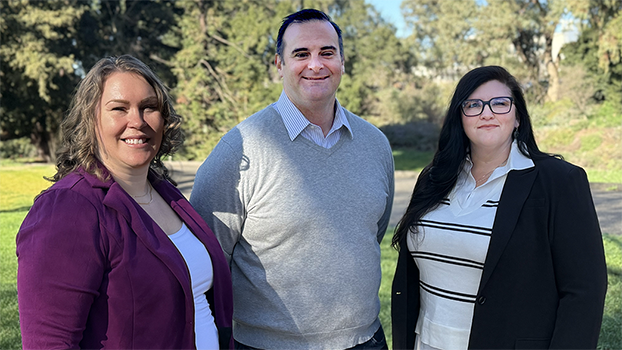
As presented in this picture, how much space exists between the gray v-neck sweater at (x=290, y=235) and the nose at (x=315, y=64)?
315 millimetres

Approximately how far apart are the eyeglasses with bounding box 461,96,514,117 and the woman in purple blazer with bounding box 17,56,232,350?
1.42 meters

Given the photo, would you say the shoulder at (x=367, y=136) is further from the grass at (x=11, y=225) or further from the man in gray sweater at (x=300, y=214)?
the grass at (x=11, y=225)

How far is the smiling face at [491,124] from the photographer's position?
2.57 meters

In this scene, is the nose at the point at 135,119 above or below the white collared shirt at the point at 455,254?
above

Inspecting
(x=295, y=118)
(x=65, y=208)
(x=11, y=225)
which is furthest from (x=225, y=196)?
(x=11, y=225)

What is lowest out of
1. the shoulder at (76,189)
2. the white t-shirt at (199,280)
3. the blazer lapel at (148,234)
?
the white t-shirt at (199,280)

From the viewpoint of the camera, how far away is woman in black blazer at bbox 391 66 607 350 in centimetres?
223

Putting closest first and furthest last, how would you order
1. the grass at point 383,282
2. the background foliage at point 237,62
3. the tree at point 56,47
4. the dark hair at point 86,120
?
the dark hair at point 86,120, the grass at point 383,282, the tree at point 56,47, the background foliage at point 237,62

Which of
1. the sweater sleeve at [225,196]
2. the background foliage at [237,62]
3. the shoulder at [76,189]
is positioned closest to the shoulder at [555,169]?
the sweater sleeve at [225,196]

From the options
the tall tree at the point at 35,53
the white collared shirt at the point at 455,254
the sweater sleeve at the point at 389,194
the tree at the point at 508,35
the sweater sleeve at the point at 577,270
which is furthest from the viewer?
the tree at the point at 508,35

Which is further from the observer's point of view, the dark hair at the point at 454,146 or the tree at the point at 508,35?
the tree at the point at 508,35

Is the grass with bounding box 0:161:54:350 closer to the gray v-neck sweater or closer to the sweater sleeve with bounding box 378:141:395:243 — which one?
the gray v-neck sweater

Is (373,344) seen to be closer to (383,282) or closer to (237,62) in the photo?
(383,282)

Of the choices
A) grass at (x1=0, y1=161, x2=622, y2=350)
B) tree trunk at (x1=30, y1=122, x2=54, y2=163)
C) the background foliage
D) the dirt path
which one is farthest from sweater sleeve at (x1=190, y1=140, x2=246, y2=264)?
tree trunk at (x1=30, y1=122, x2=54, y2=163)
